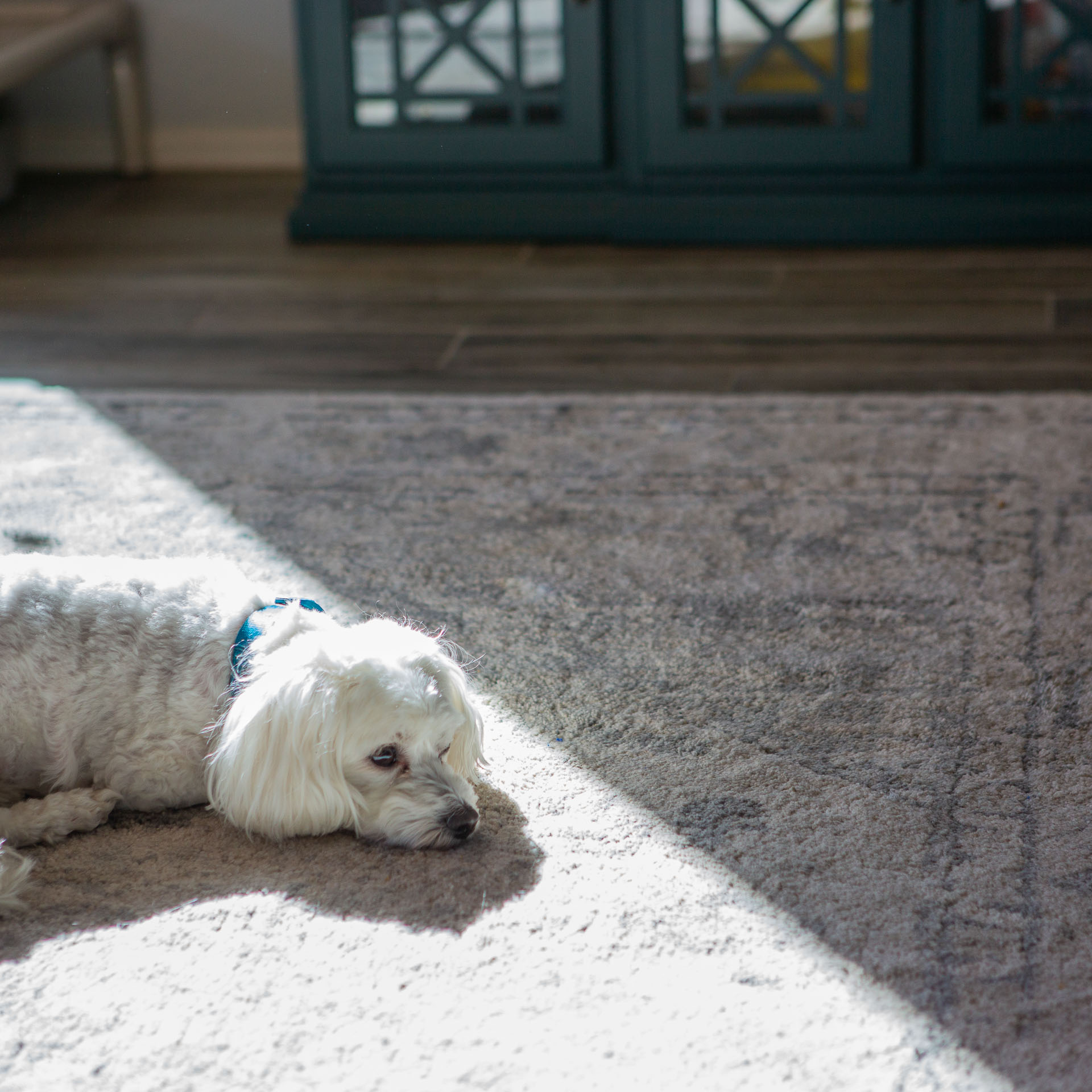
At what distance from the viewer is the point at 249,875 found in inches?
47.6

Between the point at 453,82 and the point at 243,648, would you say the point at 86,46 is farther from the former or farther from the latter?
the point at 243,648

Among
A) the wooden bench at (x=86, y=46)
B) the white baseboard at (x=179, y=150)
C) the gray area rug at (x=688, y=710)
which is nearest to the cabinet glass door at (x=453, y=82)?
the wooden bench at (x=86, y=46)

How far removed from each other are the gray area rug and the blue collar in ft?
0.50

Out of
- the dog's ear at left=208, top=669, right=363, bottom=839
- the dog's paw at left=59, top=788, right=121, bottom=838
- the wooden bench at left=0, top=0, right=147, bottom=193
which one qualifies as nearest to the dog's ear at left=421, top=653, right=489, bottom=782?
the dog's ear at left=208, top=669, right=363, bottom=839

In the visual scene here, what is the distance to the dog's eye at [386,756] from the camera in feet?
3.84

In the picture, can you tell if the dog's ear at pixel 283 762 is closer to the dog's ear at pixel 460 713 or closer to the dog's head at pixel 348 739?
the dog's head at pixel 348 739

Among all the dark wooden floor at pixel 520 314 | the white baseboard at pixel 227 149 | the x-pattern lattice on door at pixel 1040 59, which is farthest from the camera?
the white baseboard at pixel 227 149

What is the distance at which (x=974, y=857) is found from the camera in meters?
1.22

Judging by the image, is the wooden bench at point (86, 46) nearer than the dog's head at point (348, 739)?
No

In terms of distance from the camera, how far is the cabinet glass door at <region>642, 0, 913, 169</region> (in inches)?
121

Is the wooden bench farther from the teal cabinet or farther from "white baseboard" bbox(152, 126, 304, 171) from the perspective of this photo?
the teal cabinet

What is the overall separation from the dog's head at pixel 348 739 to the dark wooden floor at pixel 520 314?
4.46 ft

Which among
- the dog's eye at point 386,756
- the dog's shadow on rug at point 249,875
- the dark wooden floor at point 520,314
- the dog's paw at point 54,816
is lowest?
the dog's shadow on rug at point 249,875

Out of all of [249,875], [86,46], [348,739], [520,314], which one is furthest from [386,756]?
[86,46]
